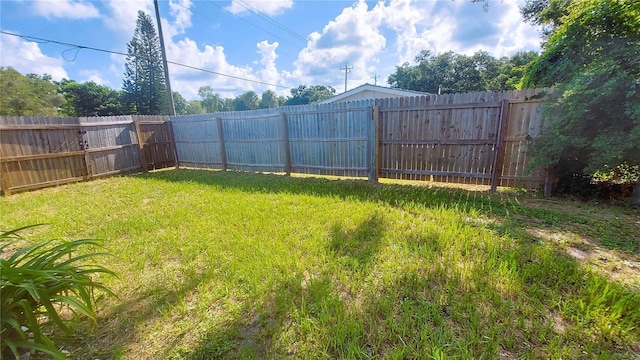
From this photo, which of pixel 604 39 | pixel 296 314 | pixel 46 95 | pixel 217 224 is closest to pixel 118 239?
pixel 217 224

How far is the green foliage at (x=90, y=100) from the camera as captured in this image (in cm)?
2689

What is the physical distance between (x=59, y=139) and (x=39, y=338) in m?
7.88

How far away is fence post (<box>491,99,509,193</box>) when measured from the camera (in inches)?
175

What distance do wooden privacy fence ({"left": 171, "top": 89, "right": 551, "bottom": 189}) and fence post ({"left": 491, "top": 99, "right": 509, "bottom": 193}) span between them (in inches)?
0.6

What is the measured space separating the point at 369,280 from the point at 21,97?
3508 cm

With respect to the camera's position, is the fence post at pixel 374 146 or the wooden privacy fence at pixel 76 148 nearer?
the fence post at pixel 374 146

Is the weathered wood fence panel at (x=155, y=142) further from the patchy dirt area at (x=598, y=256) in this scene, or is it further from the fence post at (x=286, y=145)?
the patchy dirt area at (x=598, y=256)

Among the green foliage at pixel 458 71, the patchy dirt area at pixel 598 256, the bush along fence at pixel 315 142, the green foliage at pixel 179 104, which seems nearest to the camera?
the patchy dirt area at pixel 598 256

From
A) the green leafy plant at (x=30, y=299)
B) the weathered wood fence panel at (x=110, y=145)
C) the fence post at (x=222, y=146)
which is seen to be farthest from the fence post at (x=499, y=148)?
the weathered wood fence panel at (x=110, y=145)

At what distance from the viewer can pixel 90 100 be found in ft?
89.6

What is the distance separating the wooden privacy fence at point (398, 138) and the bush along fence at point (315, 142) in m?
0.02

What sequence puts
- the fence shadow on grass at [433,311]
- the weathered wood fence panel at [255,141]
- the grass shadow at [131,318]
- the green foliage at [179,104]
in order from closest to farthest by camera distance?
1. the fence shadow on grass at [433,311]
2. the grass shadow at [131,318]
3. the weathered wood fence panel at [255,141]
4. the green foliage at [179,104]

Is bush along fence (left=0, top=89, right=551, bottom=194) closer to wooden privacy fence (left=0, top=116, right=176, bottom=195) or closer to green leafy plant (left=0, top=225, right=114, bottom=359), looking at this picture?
wooden privacy fence (left=0, top=116, right=176, bottom=195)

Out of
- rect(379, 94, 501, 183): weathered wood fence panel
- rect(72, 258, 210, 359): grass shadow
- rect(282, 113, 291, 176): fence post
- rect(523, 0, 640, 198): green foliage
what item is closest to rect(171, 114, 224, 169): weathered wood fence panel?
rect(282, 113, 291, 176): fence post
